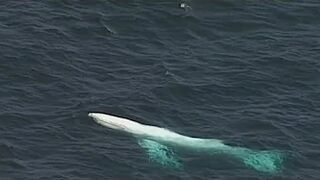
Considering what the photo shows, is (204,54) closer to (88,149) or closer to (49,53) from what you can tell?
(49,53)

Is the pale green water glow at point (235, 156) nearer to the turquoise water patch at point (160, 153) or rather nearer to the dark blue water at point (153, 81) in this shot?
the turquoise water patch at point (160, 153)

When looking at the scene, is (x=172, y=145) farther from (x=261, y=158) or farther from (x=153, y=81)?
(x=153, y=81)

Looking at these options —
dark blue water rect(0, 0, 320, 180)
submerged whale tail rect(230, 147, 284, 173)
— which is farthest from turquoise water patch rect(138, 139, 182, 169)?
submerged whale tail rect(230, 147, 284, 173)

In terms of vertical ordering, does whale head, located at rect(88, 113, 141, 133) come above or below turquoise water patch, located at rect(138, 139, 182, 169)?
above

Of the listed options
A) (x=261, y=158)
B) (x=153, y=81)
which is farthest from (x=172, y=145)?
(x=153, y=81)

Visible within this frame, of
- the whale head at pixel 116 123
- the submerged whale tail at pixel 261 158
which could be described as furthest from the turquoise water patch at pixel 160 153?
the submerged whale tail at pixel 261 158

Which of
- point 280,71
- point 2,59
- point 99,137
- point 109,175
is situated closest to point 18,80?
point 2,59

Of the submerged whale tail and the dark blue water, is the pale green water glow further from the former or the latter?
the dark blue water

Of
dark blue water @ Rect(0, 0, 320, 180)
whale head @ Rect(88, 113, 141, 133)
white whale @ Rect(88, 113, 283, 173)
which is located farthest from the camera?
whale head @ Rect(88, 113, 141, 133)
